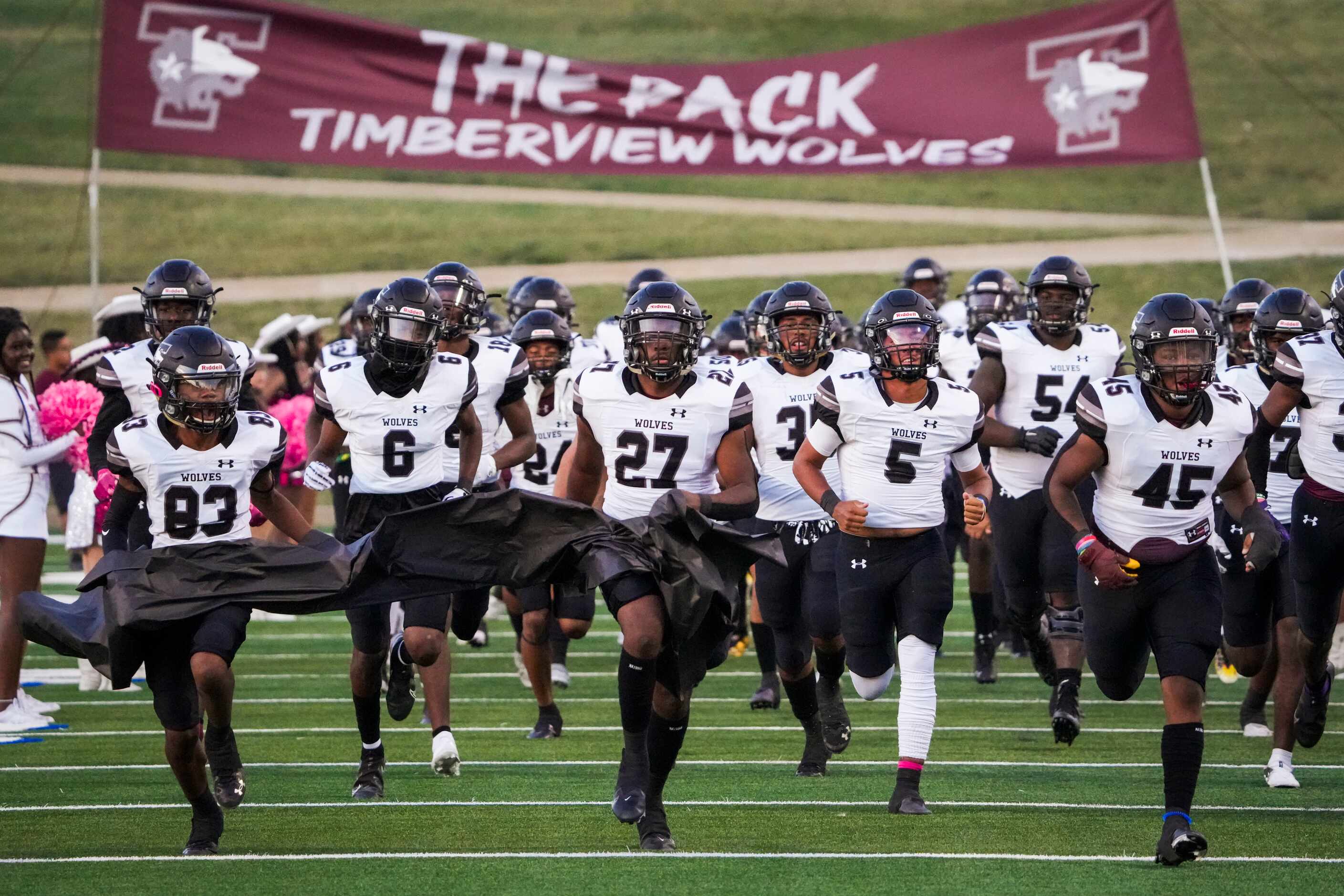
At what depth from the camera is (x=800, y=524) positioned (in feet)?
26.0

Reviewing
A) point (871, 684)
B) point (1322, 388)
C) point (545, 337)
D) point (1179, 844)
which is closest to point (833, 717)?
point (871, 684)

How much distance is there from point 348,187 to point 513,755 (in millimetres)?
22521

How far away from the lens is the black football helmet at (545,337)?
946cm

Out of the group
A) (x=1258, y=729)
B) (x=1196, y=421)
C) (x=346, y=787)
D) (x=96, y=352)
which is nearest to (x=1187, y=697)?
(x=1196, y=421)

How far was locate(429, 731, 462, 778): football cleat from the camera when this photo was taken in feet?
23.1

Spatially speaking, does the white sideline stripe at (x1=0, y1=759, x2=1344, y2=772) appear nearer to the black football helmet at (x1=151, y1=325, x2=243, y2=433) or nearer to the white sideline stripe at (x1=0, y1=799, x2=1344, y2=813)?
the white sideline stripe at (x1=0, y1=799, x2=1344, y2=813)

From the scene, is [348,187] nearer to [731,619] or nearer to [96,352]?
[96,352]

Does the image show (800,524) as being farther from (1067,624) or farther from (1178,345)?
(1178,345)

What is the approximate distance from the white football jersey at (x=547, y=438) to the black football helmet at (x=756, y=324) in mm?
937

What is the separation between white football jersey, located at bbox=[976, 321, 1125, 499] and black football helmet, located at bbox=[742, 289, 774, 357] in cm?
105

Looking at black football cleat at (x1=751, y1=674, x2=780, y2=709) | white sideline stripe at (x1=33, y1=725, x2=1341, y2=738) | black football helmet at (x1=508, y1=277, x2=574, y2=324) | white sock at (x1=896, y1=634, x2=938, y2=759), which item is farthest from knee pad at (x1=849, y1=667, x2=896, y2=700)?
black football helmet at (x1=508, y1=277, x2=574, y2=324)

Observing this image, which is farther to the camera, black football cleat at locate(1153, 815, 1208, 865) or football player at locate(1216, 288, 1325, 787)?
football player at locate(1216, 288, 1325, 787)

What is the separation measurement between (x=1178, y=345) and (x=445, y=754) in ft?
9.94

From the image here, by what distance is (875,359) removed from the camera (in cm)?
707
